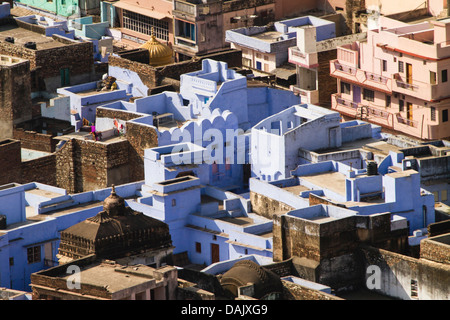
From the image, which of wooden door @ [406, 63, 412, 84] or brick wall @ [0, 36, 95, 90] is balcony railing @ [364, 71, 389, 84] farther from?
brick wall @ [0, 36, 95, 90]

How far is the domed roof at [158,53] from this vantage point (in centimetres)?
12362

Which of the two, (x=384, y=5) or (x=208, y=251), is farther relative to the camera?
(x=384, y=5)

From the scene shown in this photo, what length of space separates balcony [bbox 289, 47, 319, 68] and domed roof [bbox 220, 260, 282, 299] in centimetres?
3446

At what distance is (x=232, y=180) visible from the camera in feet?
358

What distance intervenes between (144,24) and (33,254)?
4659 cm

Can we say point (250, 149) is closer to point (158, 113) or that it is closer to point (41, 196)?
point (158, 113)

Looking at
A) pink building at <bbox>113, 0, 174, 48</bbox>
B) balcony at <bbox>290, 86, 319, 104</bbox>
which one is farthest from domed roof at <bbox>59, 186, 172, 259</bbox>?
pink building at <bbox>113, 0, 174, 48</bbox>

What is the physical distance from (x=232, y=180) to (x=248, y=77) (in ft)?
44.3

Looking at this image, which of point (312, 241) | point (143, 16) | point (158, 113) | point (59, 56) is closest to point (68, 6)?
point (143, 16)

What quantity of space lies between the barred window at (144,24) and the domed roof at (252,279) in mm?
50827

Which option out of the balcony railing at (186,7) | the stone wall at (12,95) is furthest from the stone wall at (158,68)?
the balcony railing at (186,7)

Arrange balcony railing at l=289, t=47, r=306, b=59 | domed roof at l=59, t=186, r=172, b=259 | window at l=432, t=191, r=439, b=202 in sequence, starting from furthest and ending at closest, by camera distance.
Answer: balcony railing at l=289, t=47, r=306, b=59, window at l=432, t=191, r=439, b=202, domed roof at l=59, t=186, r=172, b=259

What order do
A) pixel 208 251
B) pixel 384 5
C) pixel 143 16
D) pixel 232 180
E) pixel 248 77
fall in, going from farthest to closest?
pixel 143 16, pixel 384 5, pixel 248 77, pixel 232 180, pixel 208 251

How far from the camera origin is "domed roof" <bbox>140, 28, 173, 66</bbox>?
12362 centimetres
